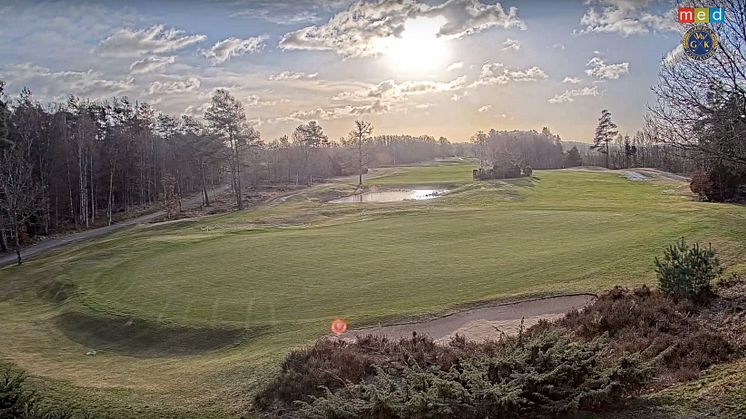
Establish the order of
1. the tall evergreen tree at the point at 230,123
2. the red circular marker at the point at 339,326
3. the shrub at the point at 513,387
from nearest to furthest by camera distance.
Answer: the shrub at the point at 513,387, the red circular marker at the point at 339,326, the tall evergreen tree at the point at 230,123

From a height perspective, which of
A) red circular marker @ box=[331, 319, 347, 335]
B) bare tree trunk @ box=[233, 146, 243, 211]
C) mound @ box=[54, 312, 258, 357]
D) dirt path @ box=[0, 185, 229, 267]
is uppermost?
bare tree trunk @ box=[233, 146, 243, 211]

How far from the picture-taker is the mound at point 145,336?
52.6ft

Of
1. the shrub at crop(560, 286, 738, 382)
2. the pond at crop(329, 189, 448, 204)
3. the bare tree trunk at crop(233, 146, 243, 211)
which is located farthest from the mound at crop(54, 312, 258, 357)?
the pond at crop(329, 189, 448, 204)

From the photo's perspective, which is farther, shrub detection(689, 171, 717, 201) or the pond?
the pond

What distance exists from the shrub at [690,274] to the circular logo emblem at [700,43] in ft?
13.9

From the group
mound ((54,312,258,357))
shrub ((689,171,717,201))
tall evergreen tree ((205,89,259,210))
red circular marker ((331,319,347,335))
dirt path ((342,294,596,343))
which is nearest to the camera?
dirt path ((342,294,596,343))

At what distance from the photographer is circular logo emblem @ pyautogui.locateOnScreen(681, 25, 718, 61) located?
12328mm

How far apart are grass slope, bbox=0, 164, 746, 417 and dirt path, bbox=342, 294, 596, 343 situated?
29.6 inches

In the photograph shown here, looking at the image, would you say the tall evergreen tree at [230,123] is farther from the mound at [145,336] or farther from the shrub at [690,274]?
the shrub at [690,274]

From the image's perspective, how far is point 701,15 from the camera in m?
12.8

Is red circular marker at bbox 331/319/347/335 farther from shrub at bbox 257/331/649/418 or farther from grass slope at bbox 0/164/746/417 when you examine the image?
shrub at bbox 257/331/649/418

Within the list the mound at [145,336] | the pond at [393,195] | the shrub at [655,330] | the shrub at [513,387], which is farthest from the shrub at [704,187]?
the shrub at [513,387]

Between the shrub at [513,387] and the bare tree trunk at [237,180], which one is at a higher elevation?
the bare tree trunk at [237,180]

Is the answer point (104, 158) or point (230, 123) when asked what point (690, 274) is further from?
point (104, 158)
